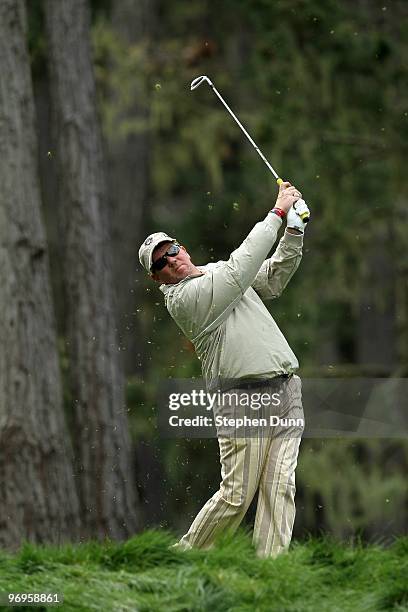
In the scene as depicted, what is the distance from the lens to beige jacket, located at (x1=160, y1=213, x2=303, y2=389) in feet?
24.6

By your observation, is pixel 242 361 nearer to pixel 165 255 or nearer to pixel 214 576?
pixel 165 255

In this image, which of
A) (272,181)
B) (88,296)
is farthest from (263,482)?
(272,181)

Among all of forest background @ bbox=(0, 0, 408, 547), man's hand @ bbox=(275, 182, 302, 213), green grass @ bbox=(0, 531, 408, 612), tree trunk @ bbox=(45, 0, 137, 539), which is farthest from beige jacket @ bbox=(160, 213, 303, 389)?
forest background @ bbox=(0, 0, 408, 547)

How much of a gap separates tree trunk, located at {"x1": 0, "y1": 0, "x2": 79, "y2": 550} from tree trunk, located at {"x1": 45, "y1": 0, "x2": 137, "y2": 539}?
117cm

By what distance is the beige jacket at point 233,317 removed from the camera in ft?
24.6

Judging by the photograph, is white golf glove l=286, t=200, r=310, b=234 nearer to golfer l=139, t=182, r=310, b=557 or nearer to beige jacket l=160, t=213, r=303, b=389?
golfer l=139, t=182, r=310, b=557

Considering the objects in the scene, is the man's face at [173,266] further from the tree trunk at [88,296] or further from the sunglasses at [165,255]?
the tree trunk at [88,296]

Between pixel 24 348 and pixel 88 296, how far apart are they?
1.72 metres

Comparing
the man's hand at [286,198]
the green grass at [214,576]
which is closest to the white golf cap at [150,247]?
the man's hand at [286,198]

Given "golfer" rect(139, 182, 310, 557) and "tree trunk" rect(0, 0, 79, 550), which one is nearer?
"golfer" rect(139, 182, 310, 557)

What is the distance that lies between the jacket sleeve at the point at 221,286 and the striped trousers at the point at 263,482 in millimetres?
437

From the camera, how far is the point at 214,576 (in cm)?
677

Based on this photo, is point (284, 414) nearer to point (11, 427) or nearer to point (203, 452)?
point (11, 427)

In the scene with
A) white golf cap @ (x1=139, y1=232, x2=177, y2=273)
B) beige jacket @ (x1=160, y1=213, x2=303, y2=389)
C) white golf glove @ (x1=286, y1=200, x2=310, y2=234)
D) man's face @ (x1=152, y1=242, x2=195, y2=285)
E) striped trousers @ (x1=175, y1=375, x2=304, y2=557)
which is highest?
white golf glove @ (x1=286, y1=200, x2=310, y2=234)
